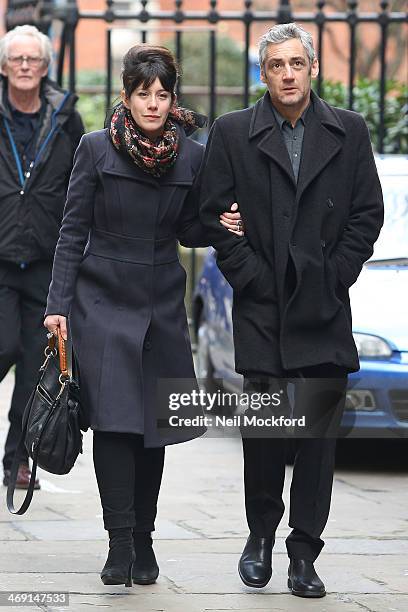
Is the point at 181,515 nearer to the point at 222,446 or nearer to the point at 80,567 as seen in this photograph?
the point at 80,567

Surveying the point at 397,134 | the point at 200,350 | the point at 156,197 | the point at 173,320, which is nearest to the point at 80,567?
the point at 173,320

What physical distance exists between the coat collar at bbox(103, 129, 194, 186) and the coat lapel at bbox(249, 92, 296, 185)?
256 mm

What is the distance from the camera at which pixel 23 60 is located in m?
6.98

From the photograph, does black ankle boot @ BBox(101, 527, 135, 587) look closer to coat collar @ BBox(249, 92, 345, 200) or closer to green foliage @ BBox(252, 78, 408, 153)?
coat collar @ BBox(249, 92, 345, 200)

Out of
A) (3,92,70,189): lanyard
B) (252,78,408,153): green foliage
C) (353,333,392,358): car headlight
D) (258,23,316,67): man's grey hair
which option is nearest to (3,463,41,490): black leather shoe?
(3,92,70,189): lanyard

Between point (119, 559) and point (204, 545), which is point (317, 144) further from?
point (204, 545)

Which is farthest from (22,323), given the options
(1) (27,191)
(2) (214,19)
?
(2) (214,19)

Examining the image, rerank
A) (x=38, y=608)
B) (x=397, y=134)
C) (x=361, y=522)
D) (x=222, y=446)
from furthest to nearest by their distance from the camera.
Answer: (x=397, y=134), (x=222, y=446), (x=361, y=522), (x=38, y=608)

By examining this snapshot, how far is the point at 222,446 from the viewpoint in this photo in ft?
28.5

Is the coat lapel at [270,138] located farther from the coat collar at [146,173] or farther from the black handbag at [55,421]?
the black handbag at [55,421]

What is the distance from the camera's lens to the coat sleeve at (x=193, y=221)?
5.26 metres

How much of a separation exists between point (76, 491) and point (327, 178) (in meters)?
2.61

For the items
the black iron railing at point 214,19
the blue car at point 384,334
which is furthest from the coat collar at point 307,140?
the black iron railing at point 214,19

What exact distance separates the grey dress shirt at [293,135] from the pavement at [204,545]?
1.49 m
